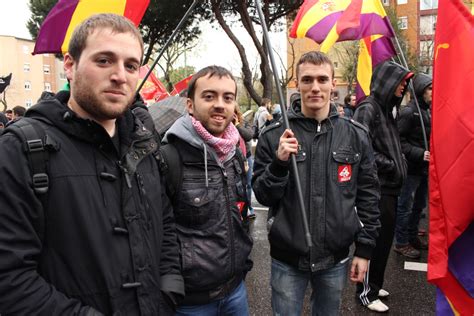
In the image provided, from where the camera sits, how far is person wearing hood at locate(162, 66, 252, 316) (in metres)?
1.91

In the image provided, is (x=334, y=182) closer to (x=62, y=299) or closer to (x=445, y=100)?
(x=445, y=100)

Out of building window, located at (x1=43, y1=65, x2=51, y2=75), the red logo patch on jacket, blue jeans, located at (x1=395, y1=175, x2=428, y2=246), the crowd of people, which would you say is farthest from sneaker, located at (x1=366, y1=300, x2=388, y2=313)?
building window, located at (x1=43, y1=65, x2=51, y2=75)

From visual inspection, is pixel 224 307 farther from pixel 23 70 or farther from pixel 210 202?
pixel 23 70

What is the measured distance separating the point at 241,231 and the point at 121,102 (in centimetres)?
94

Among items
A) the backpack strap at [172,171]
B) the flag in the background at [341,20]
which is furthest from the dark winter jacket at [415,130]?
the backpack strap at [172,171]

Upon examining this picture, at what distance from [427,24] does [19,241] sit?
44545 mm

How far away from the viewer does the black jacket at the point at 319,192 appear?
225cm

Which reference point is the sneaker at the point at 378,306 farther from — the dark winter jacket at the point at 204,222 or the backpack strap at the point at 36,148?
the backpack strap at the point at 36,148

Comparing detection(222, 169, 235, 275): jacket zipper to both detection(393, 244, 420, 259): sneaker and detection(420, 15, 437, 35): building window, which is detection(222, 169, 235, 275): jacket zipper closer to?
detection(393, 244, 420, 259): sneaker

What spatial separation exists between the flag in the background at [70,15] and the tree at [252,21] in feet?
30.9

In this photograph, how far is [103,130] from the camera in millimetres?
1416

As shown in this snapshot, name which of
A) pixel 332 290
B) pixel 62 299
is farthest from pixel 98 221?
pixel 332 290

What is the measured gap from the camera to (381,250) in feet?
11.7

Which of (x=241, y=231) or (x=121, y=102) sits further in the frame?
(x=241, y=231)
